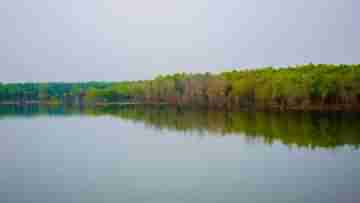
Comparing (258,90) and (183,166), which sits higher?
(258,90)

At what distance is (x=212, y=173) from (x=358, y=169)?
3727mm

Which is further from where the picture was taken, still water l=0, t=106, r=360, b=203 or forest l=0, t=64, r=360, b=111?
forest l=0, t=64, r=360, b=111

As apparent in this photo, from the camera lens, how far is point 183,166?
12.0 m

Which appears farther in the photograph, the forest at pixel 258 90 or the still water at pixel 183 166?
the forest at pixel 258 90

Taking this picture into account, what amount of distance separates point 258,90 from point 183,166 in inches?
1137

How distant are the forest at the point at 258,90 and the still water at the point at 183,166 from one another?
15.8 m

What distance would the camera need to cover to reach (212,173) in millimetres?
11094

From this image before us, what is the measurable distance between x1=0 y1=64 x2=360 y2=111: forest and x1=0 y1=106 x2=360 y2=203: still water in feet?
51.9

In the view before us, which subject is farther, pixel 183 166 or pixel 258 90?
pixel 258 90

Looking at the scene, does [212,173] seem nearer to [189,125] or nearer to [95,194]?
[95,194]

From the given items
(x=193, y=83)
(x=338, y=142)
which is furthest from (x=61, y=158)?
(x=193, y=83)

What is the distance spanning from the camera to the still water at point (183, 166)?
9.01 metres

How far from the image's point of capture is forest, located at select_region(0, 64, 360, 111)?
34.9 meters

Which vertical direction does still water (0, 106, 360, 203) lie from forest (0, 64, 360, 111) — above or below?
below
